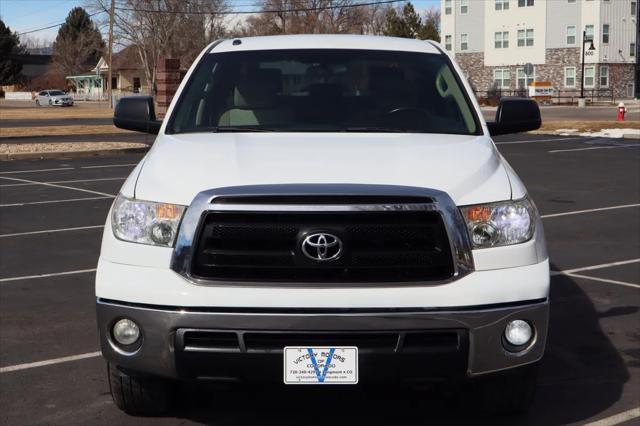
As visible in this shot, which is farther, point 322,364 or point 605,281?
point 605,281

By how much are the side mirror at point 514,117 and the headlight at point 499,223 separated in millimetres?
1606

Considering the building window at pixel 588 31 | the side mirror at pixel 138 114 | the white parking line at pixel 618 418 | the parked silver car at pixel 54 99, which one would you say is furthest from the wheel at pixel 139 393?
the parked silver car at pixel 54 99

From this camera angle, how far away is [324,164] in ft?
14.1

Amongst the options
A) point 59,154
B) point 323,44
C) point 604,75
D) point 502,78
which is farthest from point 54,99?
point 323,44

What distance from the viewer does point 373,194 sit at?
4.02 meters

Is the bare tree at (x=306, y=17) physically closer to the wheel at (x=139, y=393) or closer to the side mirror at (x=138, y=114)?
the side mirror at (x=138, y=114)

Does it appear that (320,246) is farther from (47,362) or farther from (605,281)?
(605,281)

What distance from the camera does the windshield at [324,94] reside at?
213 inches

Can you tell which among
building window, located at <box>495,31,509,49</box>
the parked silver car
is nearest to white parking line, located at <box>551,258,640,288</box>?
building window, located at <box>495,31,509,49</box>

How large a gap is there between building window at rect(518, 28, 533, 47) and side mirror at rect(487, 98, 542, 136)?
231 ft

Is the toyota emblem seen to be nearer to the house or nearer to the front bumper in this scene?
the front bumper

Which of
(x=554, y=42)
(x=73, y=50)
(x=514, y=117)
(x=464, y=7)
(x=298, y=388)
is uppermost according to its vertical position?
(x=464, y=7)

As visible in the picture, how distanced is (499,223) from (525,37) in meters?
72.8

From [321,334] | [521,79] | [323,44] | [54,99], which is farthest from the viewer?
[54,99]
